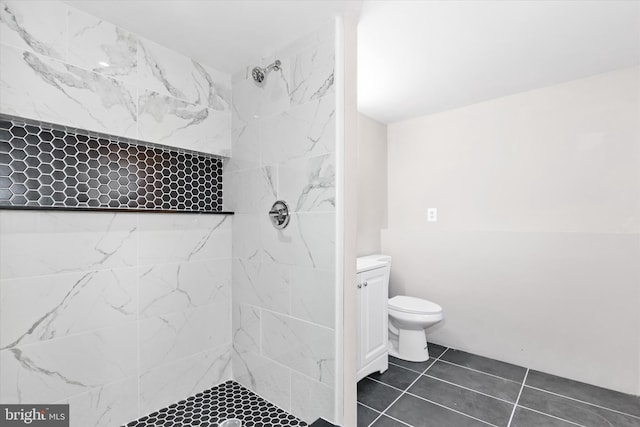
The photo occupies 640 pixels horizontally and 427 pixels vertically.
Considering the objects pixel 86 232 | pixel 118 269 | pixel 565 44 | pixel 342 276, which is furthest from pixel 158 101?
pixel 565 44

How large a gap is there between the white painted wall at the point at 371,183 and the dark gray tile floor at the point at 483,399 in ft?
3.83

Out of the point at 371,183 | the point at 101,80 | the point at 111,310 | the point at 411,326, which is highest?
the point at 101,80

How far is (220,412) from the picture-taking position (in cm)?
174

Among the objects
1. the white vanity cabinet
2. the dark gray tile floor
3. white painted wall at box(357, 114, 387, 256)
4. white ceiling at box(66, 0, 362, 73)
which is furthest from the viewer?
white painted wall at box(357, 114, 387, 256)

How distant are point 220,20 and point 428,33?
3.73 ft

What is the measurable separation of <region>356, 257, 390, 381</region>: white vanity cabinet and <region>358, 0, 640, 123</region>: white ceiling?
4.73 feet

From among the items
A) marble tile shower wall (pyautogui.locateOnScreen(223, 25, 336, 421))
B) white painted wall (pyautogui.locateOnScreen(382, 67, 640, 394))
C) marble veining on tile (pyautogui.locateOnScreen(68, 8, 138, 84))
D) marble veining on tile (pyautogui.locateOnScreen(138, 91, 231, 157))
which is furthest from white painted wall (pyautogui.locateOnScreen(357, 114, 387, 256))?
marble veining on tile (pyautogui.locateOnScreen(68, 8, 138, 84))

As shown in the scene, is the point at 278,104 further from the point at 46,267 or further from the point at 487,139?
the point at 487,139

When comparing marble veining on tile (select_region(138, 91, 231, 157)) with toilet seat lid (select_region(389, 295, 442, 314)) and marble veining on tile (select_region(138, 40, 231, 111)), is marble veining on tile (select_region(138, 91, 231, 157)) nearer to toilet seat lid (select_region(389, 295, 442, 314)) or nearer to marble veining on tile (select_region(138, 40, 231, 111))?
marble veining on tile (select_region(138, 40, 231, 111))

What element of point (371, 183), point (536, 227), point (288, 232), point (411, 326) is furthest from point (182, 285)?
point (536, 227)

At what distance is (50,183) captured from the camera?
1451mm

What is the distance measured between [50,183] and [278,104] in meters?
1.21

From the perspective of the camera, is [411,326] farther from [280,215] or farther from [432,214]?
[280,215]

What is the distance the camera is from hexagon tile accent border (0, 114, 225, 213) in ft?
4.49
